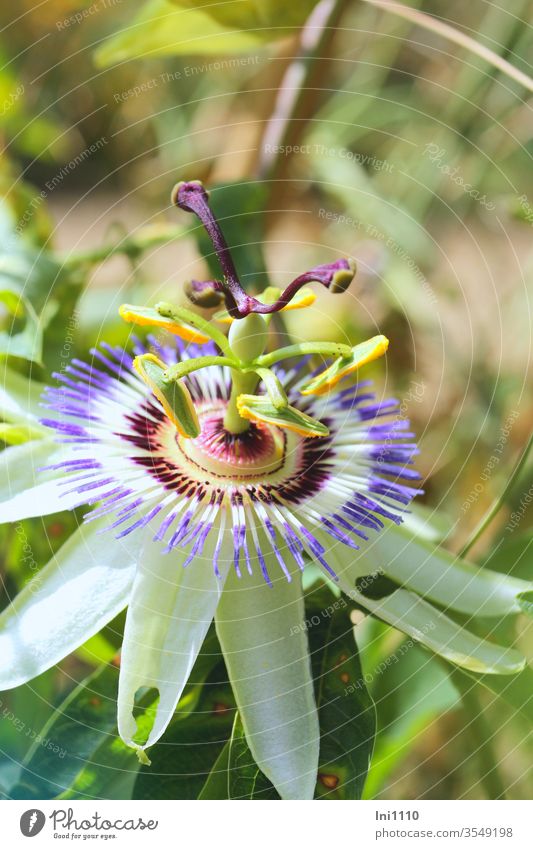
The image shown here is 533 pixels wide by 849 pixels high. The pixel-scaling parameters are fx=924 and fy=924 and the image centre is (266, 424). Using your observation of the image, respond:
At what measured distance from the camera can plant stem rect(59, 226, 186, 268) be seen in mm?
1299

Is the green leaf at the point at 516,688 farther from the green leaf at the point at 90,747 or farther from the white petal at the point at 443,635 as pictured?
the green leaf at the point at 90,747

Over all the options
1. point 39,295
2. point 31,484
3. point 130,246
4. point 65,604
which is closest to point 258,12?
point 130,246

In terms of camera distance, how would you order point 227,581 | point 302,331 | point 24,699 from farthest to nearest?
1. point 302,331
2. point 24,699
3. point 227,581

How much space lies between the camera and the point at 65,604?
893 mm

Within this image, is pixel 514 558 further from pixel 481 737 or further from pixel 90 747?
pixel 90 747

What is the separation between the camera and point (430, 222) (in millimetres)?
1892

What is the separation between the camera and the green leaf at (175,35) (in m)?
1.33

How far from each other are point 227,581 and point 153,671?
0.38 ft

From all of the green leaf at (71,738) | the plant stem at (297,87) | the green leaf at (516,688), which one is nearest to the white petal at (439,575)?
the green leaf at (516,688)

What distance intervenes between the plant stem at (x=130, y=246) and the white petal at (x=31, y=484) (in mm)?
371

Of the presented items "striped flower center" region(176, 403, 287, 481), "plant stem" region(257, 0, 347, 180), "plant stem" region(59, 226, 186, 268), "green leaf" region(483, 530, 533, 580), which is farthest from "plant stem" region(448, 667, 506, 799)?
"plant stem" region(257, 0, 347, 180)

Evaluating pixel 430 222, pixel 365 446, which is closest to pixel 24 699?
pixel 365 446
